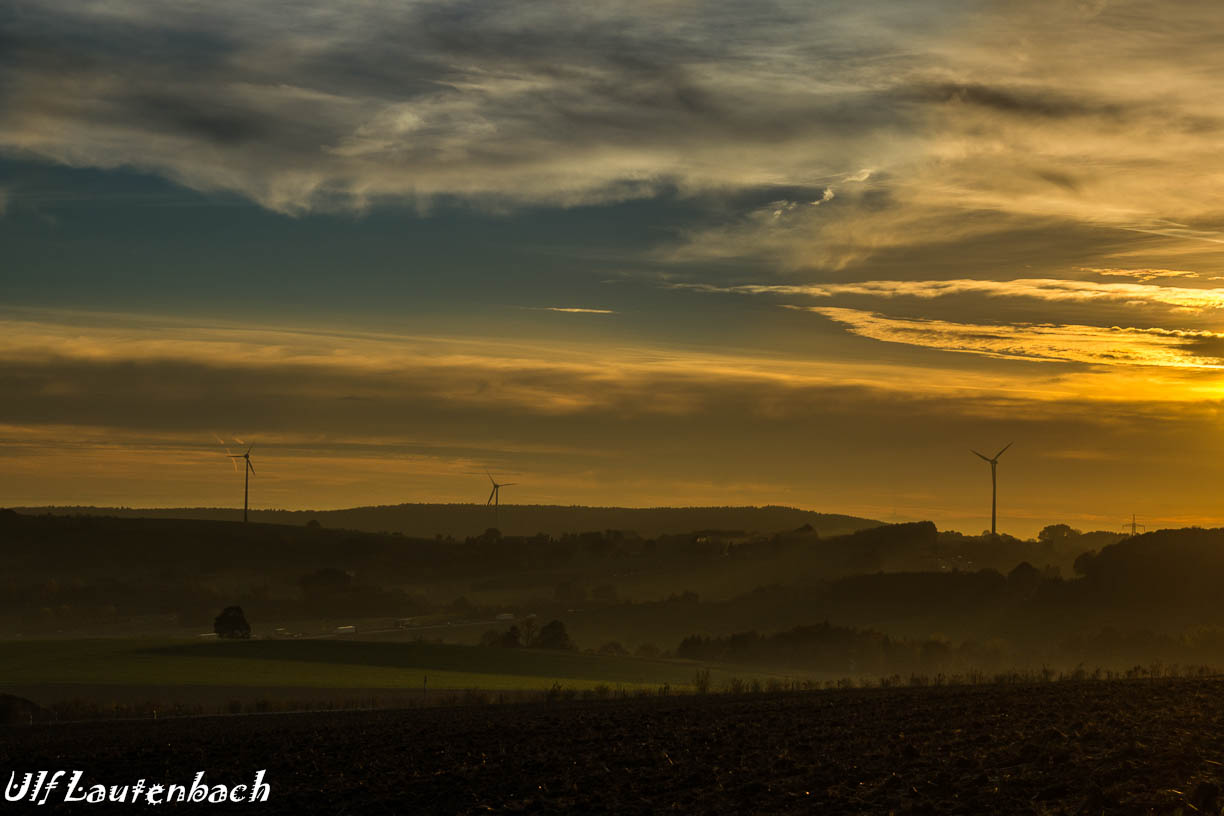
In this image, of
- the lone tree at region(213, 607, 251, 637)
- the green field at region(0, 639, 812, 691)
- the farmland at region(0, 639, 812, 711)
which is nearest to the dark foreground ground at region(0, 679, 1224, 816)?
the farmland at region(0, 639, 812, 711)

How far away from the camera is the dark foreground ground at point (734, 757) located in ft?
86.2

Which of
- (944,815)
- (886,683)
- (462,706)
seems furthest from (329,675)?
(944,815)

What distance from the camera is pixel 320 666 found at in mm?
117375

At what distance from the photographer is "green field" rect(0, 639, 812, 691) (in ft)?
334

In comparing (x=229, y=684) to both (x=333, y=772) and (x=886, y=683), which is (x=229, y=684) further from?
(x=333, y=772)

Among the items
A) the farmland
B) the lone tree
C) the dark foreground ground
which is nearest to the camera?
the dark foreground ground

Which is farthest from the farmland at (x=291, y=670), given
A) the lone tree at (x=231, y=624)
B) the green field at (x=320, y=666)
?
the lone tree at (x=231, y=624)

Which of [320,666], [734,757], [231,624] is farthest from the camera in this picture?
[231,624]

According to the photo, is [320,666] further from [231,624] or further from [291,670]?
[231,624]

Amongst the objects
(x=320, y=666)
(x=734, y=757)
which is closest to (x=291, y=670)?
(x=320, y=666)

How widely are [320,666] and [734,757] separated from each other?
3524 inches

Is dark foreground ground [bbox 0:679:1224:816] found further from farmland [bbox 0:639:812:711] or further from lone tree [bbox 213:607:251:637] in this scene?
lone tree [bbox 213:607:251:637]

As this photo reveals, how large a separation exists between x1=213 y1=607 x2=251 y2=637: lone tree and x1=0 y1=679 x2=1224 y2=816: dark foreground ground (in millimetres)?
111339

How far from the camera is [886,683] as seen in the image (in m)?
82.9
